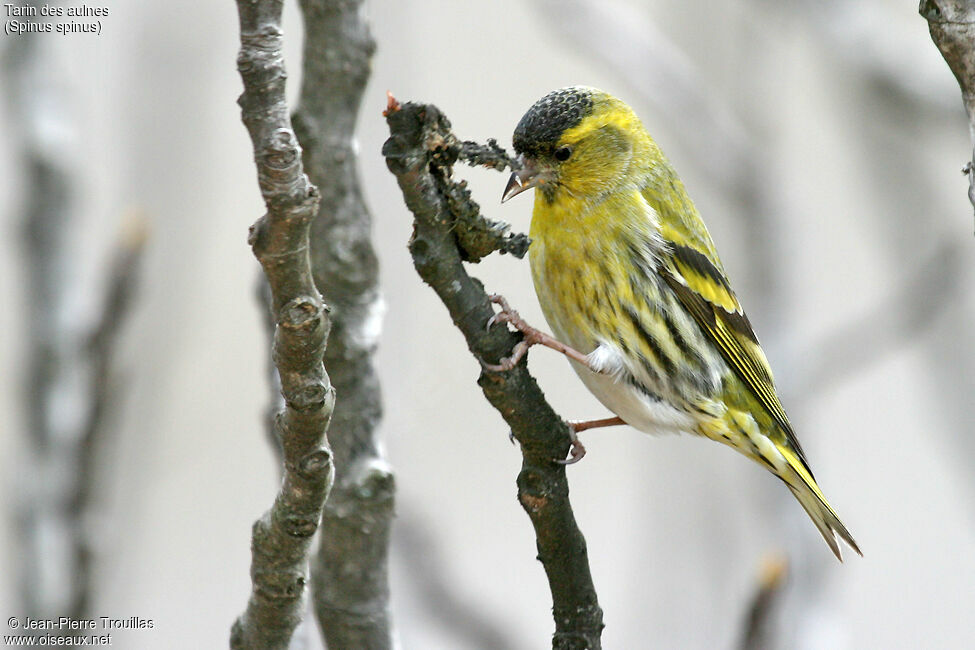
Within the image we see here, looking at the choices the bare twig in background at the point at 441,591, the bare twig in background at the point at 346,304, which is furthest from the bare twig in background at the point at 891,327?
the bare twig in background at the point at 346,304

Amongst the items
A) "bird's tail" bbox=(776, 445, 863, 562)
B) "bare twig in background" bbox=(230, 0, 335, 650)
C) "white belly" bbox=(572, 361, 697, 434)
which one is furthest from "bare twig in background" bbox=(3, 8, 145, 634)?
"bird's tail" bbox=(776, 445, 863, 562)

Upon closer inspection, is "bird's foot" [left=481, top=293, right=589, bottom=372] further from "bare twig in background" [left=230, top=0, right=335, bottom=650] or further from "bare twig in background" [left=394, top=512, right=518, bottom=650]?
"bare twig in background" [left=394, top=512, right=518, bottom=650]

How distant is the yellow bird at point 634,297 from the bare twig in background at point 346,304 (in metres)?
0.73

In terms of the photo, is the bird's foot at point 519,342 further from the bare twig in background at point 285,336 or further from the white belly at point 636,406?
the bare twig in background at point 285,336

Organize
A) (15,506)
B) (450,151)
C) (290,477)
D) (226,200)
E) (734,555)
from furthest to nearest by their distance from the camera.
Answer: (226,200)
(734,555)
(15,506)
(450,151)
(290,477)

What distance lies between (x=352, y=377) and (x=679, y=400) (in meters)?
1.30

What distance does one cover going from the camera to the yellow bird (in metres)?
3.32

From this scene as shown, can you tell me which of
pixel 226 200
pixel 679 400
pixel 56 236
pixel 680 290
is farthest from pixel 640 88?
pixel 226 200

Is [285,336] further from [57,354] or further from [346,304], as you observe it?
[57,354]

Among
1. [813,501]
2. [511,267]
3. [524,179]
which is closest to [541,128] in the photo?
[524,179]

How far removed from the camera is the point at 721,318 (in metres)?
3.64

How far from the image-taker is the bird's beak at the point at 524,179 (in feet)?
10.4

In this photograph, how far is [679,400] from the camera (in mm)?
3438

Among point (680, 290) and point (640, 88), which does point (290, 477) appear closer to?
point (680, 290)
